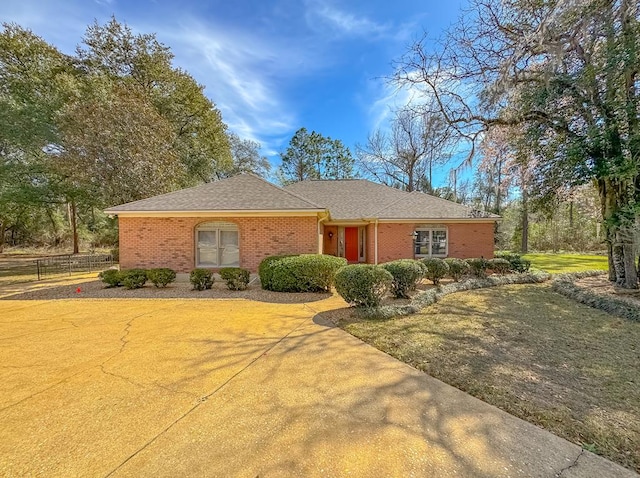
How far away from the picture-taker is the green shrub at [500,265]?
11.7 m

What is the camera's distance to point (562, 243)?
2612 centimetres

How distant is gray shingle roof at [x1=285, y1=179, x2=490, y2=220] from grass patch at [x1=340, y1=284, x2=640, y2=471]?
24.4ft

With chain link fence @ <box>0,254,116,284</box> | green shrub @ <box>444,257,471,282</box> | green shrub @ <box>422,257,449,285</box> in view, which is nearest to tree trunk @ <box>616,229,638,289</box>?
green shrub @ <box>444,257,471,282</box>

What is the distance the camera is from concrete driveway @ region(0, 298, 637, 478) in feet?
7.50

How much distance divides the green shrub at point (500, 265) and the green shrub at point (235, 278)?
30.4 ft

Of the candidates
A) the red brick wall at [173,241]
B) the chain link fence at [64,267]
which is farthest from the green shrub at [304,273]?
the chain link fence at [64,267]

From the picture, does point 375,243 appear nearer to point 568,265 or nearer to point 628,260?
point 628,260

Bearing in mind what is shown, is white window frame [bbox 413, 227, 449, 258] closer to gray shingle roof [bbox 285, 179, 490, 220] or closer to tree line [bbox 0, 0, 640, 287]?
gray shingle roof [bbox 285, 179, 490, 220]

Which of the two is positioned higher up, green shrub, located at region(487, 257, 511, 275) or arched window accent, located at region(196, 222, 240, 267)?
arched window accent, located at region(196, 222, 240, 267)

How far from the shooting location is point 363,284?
666cm

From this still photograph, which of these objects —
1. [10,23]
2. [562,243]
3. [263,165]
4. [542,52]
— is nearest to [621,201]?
[542,52]

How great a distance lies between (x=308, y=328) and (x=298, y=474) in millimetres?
3526

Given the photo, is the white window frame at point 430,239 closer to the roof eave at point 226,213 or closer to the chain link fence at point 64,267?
the roof eave at point 226,213

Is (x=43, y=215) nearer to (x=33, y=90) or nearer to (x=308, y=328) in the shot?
(x=33, y=90)
